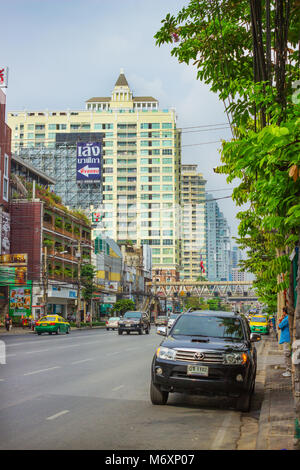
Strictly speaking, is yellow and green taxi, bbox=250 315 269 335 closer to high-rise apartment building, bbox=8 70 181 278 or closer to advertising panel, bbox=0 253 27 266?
advertising panel, bbox=0 253 27 266

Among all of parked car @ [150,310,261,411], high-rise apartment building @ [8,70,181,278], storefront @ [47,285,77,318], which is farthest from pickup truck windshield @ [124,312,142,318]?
high-rise apartment building @ [8,70,181,278]

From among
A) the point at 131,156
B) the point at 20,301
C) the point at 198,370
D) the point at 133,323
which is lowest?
the point at 133,323

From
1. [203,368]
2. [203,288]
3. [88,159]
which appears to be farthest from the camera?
[203,288]

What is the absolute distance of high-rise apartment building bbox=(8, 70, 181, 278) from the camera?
136 meters

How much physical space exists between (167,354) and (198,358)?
60cm

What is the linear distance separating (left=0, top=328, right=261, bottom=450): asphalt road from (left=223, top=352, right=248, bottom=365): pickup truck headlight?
902 millimetres

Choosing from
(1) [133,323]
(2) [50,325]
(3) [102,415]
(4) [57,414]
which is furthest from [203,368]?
(2) [50,325]

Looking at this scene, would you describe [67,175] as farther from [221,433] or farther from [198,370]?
[221,433]

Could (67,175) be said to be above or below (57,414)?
above

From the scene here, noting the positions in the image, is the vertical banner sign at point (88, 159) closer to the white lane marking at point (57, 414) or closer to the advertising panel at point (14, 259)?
the advertising panel at point (14, 259)

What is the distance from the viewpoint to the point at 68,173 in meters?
116

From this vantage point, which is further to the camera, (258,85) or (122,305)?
(122,305)

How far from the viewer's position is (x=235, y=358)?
9.63 meters

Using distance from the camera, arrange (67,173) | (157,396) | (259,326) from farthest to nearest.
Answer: (67,173) < (259,326) < (157,396)
